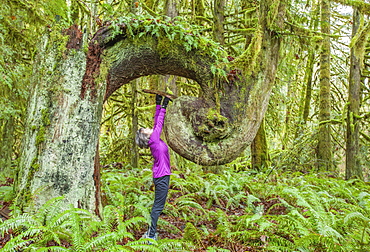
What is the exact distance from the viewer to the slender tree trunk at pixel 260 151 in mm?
9336

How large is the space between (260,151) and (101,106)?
6.63m

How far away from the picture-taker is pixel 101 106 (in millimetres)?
4258

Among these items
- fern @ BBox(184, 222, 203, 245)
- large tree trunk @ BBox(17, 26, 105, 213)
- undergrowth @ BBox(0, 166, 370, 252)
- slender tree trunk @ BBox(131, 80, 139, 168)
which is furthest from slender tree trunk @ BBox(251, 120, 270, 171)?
large tree trunk @ BBox(17, 26, 105, 213)

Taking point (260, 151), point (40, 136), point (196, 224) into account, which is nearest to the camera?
point (40, 136)

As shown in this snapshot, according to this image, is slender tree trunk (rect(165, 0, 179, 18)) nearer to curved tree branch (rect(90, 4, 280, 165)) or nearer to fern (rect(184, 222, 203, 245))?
curved tree branch (rect(90, 4, 280, 165))

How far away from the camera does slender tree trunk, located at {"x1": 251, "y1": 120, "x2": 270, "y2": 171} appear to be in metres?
9.34

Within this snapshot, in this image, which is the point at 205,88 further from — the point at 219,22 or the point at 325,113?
the point at 325,113

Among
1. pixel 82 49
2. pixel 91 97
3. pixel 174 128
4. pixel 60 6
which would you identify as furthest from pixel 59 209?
pixel 60 6

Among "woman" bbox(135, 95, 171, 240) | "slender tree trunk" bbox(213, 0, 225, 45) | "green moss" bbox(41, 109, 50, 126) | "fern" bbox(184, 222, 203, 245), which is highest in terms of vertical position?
"slender tree trunk" bbox(213, 0, 225, 45)

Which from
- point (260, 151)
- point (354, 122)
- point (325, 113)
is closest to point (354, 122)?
point (354, 122)

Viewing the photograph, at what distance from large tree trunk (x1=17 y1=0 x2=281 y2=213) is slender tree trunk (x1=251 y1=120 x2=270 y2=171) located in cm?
505

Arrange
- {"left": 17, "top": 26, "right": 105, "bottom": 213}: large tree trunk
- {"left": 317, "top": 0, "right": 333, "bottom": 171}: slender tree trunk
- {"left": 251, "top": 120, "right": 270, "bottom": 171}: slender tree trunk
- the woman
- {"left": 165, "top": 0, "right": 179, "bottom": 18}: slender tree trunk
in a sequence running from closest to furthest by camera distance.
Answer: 1. {"left": 17, "top": 26, "right": 105, "bottom": 213}: large tree trunk
2. the woman
3. {"left": 165, "top": 0, "right": 179, "bottom": 18}: slender tree trunk
4. {"left": 317, "top": 0, "right": 333, "bottom": 171}: slender tree trunk
5. {"left": 251, "top": 120, "right": 270, "bottom": 171}: slender tree trunk

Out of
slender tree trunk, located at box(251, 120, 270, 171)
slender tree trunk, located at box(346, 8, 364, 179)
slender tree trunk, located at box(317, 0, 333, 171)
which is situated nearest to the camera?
slender tree trunk, located at box(346, 8, 364, 179)

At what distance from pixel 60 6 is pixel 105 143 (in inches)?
236
